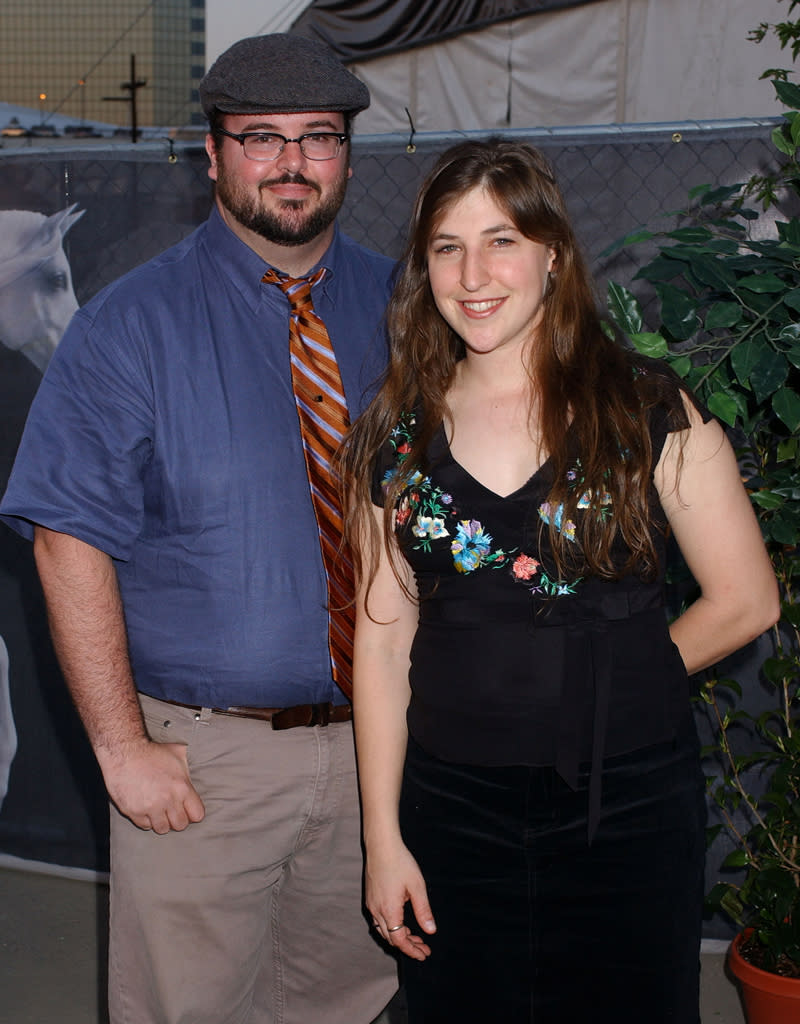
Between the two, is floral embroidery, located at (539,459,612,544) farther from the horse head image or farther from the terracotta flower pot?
the horse head image

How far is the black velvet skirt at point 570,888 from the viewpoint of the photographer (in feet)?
5.51

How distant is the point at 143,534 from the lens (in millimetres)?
2084

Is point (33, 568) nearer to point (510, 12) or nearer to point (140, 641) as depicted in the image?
point (140, 641)

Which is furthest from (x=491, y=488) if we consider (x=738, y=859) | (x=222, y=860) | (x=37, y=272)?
(x=37, y=272)

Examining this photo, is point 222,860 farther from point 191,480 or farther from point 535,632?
point 535,632

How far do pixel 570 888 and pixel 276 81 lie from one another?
143cm

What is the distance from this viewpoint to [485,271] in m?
1.73

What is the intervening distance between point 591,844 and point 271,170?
127 centimetres

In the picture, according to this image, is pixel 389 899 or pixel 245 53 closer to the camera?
pixel 389 899

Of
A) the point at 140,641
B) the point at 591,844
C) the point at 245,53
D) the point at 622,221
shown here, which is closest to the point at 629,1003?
the point at 591,844

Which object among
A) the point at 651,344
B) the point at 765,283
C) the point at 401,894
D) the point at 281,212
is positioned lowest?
the point at 401,894

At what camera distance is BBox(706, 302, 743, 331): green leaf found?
2072 mm

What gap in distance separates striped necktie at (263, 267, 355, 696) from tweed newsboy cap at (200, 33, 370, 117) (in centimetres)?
30

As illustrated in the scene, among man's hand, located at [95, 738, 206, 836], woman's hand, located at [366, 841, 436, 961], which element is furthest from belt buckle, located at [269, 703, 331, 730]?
woman's hand, located at [366, 841, 436, 961]
